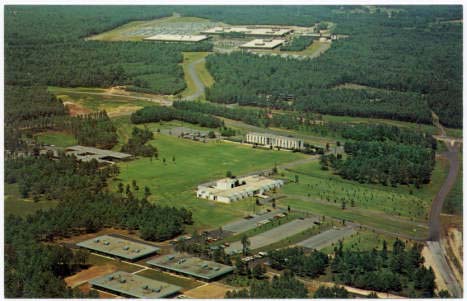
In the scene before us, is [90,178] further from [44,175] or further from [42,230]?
[42,230]

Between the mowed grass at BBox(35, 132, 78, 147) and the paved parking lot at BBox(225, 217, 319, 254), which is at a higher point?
the mowed grass at BBox(35, 132, 78, 147)

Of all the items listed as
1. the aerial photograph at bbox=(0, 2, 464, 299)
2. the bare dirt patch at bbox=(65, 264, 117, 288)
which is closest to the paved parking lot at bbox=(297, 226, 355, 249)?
the aerial photograph at bbox=(0, 2, 464, 299)

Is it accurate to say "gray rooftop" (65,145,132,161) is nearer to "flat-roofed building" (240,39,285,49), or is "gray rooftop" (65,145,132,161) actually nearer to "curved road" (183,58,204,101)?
"curved road" (183,58,204,101)

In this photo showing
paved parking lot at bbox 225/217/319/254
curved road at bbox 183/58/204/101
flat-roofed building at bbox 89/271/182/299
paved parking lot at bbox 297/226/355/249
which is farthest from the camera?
curved road at bbox 183/58/204/101

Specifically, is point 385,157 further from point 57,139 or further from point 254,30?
point 254,30

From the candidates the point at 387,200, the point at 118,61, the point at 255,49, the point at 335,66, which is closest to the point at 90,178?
the point at 387,200

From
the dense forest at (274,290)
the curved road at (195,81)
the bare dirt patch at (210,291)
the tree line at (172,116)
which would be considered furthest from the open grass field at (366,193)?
the curved road at (195,81)
